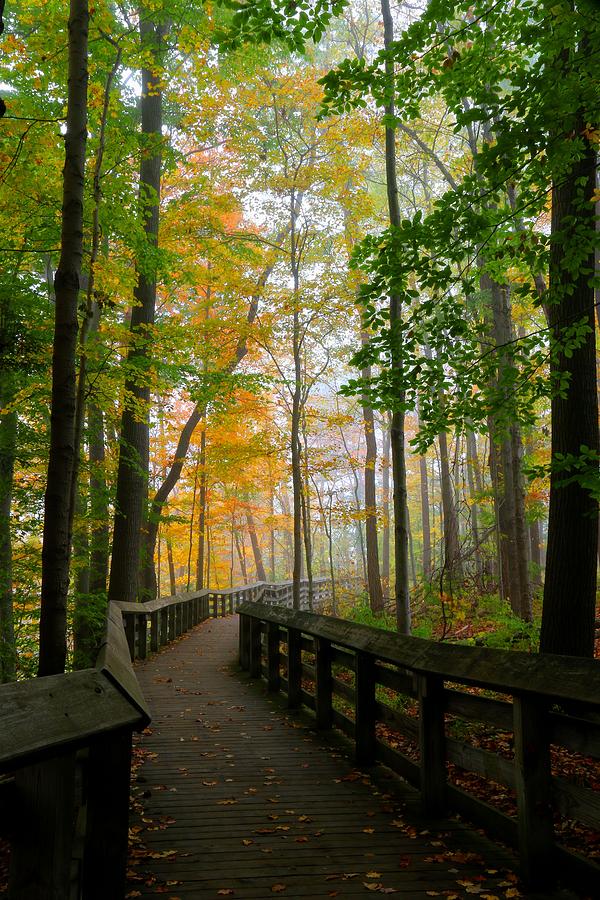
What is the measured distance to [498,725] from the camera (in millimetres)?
3430

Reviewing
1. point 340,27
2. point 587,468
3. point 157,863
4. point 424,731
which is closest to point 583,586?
point 587,468

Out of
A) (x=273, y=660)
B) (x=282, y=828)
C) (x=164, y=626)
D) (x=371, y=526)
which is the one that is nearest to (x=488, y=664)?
(x=282, y=828)

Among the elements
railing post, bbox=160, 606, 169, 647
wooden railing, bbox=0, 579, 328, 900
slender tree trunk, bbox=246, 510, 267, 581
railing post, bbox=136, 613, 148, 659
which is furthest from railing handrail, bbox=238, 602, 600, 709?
slender tree trunk, bbox=246, 510, 267, 581

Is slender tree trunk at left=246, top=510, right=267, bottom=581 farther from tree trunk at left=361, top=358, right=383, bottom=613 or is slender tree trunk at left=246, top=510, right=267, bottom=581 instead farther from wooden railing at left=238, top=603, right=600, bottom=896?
wooden railing at left=238, top=603, right=600, bottom=896

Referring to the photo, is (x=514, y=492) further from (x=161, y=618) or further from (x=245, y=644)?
(x=161, y=618)

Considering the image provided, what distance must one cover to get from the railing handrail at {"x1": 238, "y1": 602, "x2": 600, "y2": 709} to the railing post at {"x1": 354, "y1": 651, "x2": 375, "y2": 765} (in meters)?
0.18

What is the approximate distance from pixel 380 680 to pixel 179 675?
5.77 m

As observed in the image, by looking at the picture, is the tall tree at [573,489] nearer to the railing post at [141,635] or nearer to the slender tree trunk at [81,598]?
the slender tree trunk at [81,598]

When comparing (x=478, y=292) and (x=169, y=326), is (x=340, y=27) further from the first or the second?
(x=169, y=326)

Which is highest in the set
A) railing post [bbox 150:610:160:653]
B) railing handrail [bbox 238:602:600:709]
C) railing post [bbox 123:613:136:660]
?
railing handrail [bbox 238:602:600:709]

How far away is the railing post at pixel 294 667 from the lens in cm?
725

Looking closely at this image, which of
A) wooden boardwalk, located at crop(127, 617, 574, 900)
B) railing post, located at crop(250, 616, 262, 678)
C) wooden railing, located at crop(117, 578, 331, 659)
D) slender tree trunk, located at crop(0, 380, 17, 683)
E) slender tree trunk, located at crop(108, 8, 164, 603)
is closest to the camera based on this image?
wooden boardwalk, located at crop(127, 617, 574, 900)

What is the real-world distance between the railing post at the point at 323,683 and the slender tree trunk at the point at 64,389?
7.79 ft

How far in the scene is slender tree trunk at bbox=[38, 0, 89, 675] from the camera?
180 inches
